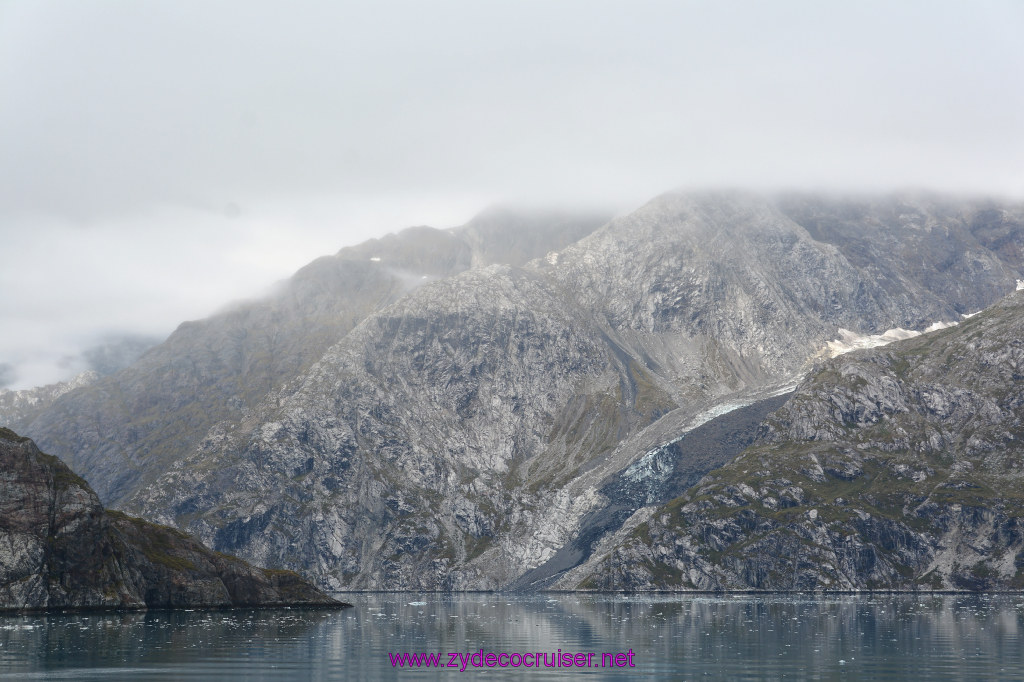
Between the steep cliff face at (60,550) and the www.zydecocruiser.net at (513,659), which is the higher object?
the steep cliff face at (60,550)

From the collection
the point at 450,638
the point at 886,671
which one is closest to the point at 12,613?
the point at 450,638

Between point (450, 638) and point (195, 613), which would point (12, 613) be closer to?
point (195, 613)

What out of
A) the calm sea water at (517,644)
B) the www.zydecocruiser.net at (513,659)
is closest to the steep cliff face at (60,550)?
the calm sea water at (517,644)

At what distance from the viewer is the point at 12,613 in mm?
161000

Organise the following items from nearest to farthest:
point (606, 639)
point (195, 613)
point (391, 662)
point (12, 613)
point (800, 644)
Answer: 1. point (391, 662)
2. point (800, 644)
3. point (606, 639)
4. point (12, 613)
5. point (195, 613)

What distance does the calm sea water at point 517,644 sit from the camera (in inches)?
3504

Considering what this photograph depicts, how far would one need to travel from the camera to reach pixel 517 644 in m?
121

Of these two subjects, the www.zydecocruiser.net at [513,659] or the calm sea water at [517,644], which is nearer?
the calm sea water at [517,644]

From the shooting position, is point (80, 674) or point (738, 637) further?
point (738, 637)

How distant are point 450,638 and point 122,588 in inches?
3103

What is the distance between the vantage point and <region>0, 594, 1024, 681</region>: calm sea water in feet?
292

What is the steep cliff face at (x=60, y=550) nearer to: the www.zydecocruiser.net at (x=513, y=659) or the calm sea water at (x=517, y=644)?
the calm sea water at (x=517, y=644)

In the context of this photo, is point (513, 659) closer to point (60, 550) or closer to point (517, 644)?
point (517, 644)

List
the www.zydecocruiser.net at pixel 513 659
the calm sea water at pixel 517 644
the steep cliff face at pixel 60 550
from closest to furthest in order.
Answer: the calm sea water at pixel 517 644 → the www.zydecocruiser.net at pixel 513 659 → the steep cliff face at pixel 60 550
